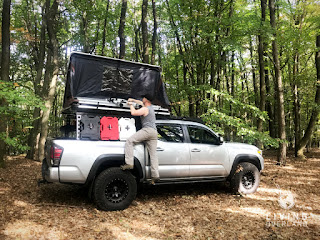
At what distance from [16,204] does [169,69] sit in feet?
51.6

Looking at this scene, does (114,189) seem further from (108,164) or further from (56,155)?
(56,155)

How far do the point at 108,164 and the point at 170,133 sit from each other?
67.6 inches

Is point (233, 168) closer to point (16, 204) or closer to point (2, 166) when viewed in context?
point (16, 204)

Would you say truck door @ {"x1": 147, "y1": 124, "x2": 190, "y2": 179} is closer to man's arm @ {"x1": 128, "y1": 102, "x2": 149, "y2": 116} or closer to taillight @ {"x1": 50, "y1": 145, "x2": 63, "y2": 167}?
man's arm @ {"x1": 128, "y1": 102, "x2": 149, "y2": 116}

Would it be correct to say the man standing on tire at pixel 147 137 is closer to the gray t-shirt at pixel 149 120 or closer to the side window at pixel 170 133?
the gray t-shirt at pixel 149 120

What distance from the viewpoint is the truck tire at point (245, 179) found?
6480mm

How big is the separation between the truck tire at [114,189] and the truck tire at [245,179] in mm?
2879

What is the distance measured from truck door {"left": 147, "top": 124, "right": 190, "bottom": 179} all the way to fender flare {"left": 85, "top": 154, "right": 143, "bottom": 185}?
54 centimetres

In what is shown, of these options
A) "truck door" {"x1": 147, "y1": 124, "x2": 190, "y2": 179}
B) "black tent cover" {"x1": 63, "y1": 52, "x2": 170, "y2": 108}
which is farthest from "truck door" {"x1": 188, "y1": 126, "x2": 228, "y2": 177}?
"black tent cover" {"x1": 63, "y1": 52, "x2": 170, "y2": 108}

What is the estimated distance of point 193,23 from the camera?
12469 millimetres

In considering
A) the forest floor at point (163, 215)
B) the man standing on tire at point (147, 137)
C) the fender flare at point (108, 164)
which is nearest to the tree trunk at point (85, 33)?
the forest floor at point (163, 215)

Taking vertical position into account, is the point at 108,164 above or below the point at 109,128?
below

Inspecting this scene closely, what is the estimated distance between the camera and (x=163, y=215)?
Answer: 4.99 meters

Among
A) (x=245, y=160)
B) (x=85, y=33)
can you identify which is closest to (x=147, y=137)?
(x=245, y=160)
